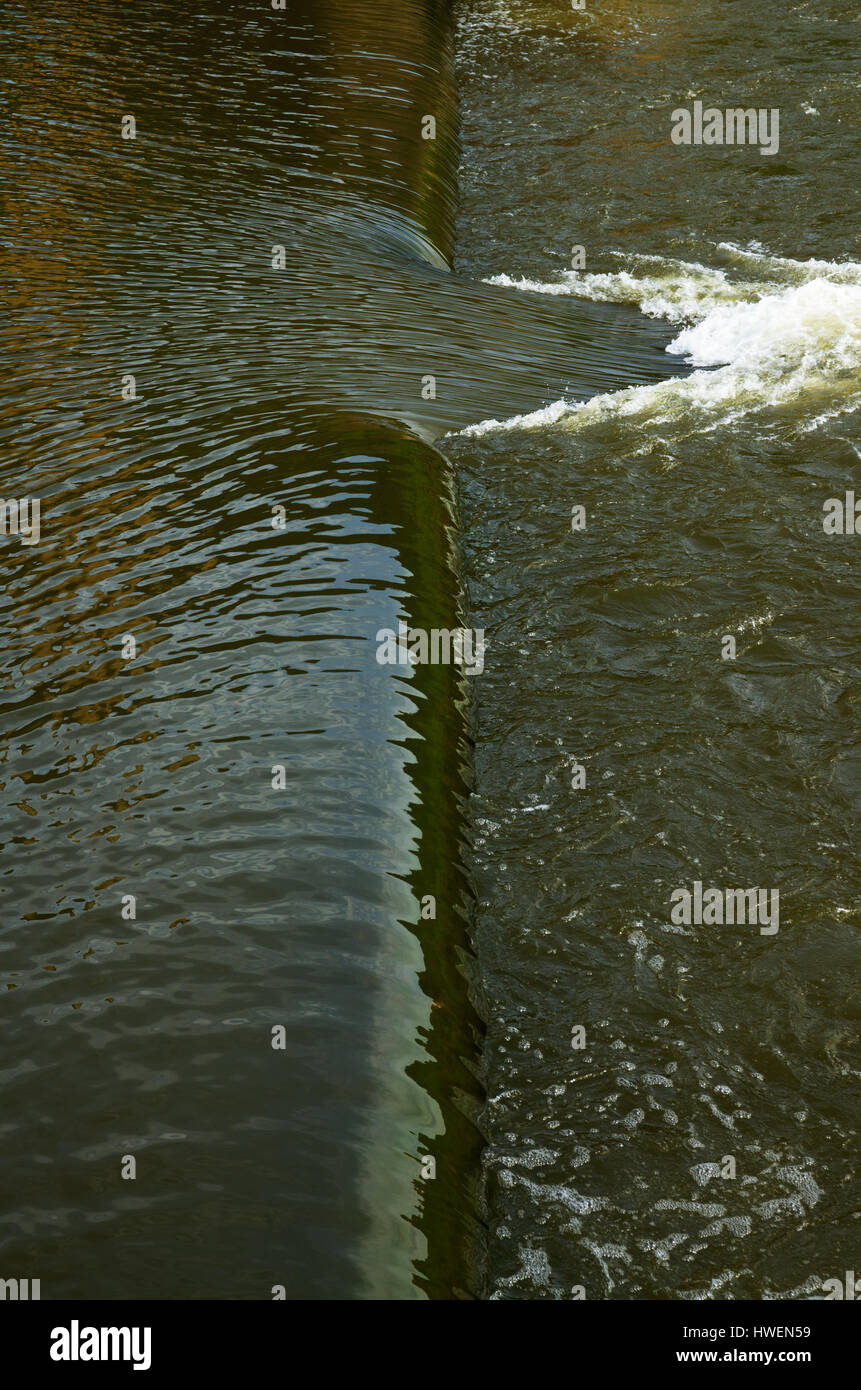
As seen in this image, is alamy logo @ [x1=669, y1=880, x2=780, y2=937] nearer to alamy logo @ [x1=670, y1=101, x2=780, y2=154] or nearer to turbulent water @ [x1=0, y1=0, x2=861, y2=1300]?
turbulent water @ [x1=0, y1=0, x2=861, y2=1300]

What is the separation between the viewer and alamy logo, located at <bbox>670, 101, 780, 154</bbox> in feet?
43.1

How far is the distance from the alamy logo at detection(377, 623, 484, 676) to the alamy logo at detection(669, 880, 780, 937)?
1.46m

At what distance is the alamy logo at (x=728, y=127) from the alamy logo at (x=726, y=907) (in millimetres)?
10247

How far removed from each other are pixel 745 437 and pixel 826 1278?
511 centimetres

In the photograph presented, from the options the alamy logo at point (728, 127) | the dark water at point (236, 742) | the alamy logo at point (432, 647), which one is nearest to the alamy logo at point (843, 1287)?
the dark water at point (236, 742)

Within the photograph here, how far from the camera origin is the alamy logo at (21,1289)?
3.06 meters

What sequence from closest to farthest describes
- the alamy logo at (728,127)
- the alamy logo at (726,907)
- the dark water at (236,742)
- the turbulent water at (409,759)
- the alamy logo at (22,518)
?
1. the dark water at (236,742)
2. the turbulent water at (409,759)
3. the alamy logo at (726,907)
4. the alamy logo at (22,518)
5. the alamy logo at (728,127)

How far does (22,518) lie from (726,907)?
361 centimetres

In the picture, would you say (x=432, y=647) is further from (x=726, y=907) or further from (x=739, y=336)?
(x=739, y=336)

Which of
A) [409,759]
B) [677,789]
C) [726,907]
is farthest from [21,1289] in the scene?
[677,789]

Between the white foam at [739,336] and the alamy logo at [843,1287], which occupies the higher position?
the white foam at [739,336]
